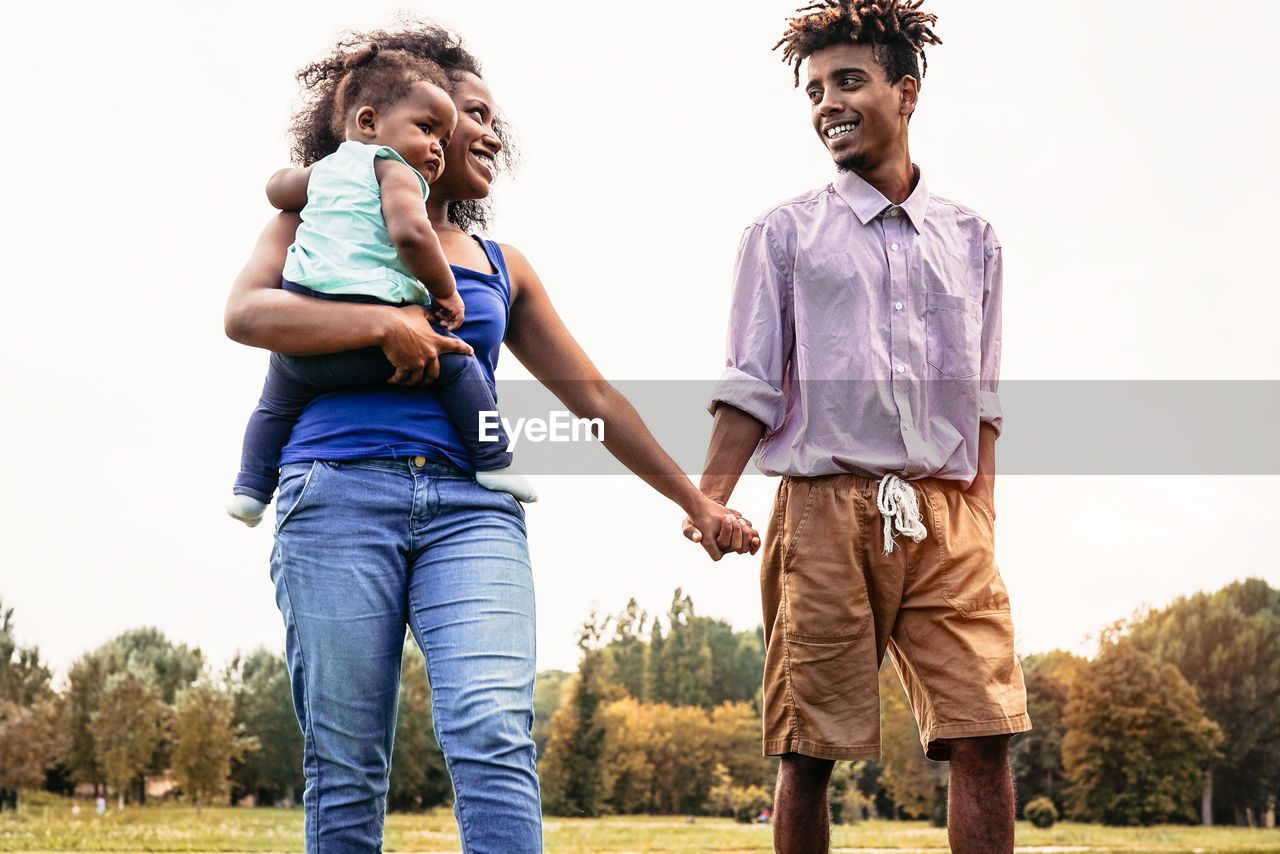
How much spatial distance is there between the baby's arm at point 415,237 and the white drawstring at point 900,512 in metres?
1.13

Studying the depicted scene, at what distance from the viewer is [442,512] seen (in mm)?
1998

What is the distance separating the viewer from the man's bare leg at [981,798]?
2.59 metres

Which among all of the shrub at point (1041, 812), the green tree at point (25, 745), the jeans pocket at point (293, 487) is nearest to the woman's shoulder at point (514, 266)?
the jeans pocket at point (293, 487)

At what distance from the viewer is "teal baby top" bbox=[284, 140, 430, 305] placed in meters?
1.99

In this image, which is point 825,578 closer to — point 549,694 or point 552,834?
point 552,834

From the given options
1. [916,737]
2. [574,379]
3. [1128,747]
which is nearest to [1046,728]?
[1128,747]

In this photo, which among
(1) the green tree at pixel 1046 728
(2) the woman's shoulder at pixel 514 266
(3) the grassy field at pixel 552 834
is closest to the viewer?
(2) the woman's shoulder at pixel 514 266

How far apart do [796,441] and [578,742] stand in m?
11.9

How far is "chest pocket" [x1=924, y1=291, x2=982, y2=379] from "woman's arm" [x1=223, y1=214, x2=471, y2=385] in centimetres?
128

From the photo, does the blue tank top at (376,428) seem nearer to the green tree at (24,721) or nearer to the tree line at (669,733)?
the tree line at (669,733)

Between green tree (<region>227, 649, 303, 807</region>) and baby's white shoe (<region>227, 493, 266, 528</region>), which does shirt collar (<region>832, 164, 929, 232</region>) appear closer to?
baby's white shoe (<region>227, 493, 266, 528</region>)

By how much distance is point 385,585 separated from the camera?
6.46 feet

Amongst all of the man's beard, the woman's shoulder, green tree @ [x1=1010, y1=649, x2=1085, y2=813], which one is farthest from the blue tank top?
green tree @ [x1=1010, y1=649, x2=1085, y2=813]

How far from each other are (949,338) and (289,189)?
1.56 m
